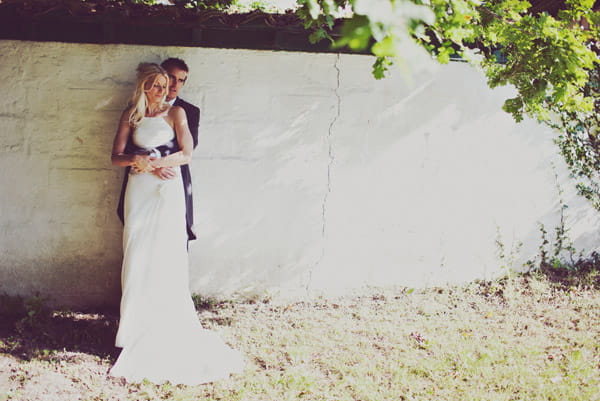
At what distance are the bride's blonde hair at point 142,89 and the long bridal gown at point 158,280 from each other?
0.06 m

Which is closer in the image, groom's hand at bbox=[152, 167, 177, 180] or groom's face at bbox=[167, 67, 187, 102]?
groom's hand at bbox=[152, 167, 177, 180]

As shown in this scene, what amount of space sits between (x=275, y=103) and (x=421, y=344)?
2.50 meters

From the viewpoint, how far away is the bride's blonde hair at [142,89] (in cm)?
384

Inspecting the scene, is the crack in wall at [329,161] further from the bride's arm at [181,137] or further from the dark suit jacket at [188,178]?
the bride's arm at [181,137]

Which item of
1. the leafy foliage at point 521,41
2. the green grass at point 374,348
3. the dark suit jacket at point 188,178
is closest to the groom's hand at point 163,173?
the dark suit jacket at point 188,178

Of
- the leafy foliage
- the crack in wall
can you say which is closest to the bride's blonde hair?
the leafy foliage

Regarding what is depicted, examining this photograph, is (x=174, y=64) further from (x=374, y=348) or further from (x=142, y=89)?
(x=374, y=348)

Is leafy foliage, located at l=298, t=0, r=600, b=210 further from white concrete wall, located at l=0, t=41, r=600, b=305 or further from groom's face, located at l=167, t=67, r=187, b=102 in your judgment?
groom's face, located at l=167, t=67, r=187, b=102

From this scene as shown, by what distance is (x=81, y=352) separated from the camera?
376cm

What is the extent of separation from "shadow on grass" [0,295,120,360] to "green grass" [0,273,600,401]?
0.01 meters

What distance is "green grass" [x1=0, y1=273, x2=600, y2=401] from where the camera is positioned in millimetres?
3357

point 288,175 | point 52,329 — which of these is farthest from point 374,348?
point 52,329

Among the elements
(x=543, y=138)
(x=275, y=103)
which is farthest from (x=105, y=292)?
(x=543, y=138)

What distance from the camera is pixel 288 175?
4.79 metres
